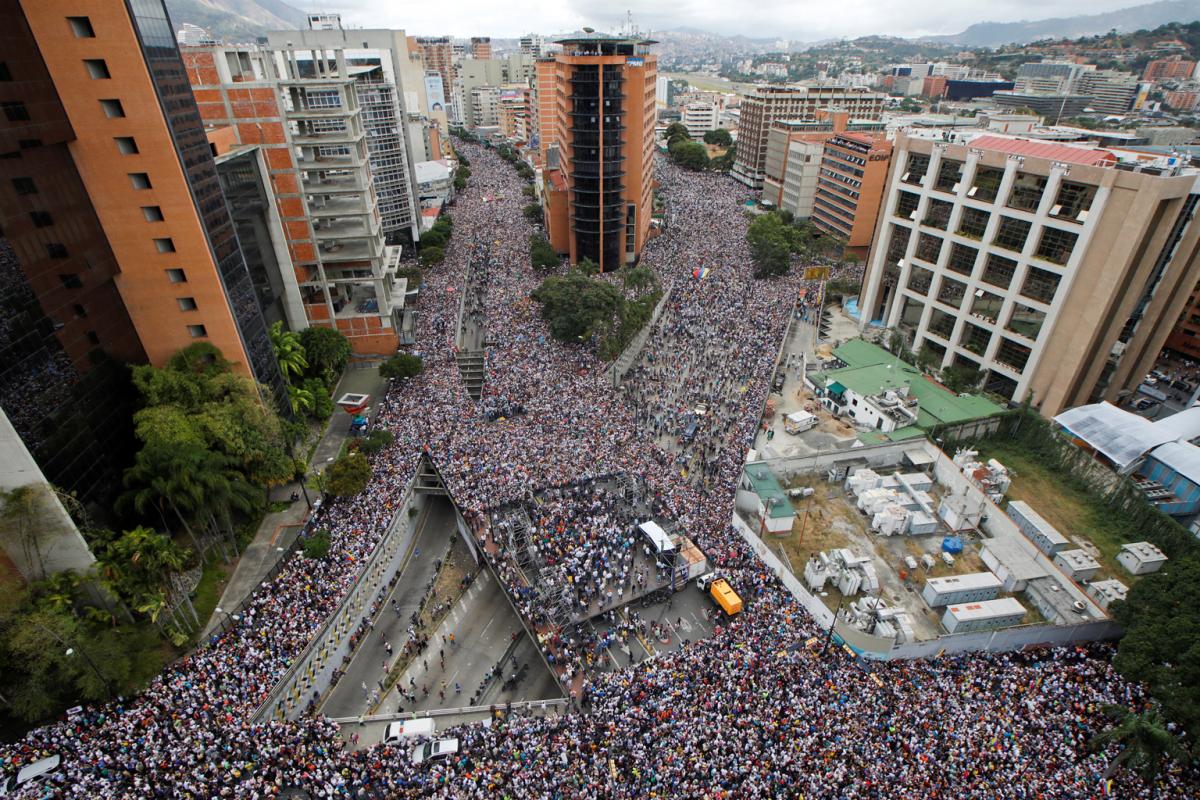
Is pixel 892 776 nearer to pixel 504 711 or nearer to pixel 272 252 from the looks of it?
pixel 504 711

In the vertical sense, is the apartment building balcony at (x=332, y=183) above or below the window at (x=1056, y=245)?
above

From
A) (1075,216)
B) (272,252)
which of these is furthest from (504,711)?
(1075,216)

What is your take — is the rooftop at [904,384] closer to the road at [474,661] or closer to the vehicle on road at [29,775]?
the road at [474,661]

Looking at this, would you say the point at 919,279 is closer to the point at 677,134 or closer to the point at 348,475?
the point at 348,475

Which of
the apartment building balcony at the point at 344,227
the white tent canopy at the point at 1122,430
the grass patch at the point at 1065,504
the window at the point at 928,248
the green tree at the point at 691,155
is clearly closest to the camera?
the grass patch at the point at 1065,504

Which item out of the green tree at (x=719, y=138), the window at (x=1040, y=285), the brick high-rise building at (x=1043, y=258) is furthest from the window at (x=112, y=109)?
the green tree at (x=719, y=138)

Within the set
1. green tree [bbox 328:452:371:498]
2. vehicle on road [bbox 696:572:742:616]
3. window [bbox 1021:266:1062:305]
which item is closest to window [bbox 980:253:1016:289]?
window [bbox 1021:266:1062:305]

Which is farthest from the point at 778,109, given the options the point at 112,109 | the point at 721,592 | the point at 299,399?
the point at 112,109
